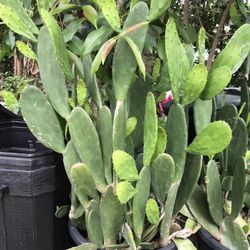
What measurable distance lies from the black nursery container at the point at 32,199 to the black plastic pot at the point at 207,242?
417 mm

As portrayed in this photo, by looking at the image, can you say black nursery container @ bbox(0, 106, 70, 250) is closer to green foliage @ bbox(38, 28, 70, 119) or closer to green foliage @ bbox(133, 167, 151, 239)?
green foliage @ bbox(38, 28, 70, 119)

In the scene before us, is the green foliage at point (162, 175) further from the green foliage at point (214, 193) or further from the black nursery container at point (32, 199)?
the black nursery container at point (32, 199)

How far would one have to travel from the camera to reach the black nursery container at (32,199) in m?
0.99

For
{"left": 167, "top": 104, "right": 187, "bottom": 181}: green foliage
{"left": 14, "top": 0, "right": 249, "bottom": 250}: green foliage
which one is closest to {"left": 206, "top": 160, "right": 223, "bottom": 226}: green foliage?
{"left": 14, "top": 0, "right": 249, "bottom": 250}: green foliage

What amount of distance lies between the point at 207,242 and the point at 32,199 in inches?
18.8

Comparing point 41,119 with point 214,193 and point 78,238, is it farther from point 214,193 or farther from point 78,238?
point 214,193

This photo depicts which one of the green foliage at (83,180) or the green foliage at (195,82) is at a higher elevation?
the green foliage at (195,82)

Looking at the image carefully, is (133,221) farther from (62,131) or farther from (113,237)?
(62,131)

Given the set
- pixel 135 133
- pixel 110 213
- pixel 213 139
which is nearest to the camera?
pixel 213 139

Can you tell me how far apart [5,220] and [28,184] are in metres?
0.15

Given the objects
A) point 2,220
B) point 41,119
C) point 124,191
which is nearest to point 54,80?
point 41,119

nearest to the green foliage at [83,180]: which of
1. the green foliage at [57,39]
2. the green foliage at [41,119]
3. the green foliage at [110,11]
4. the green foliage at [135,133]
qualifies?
the green foliage at [135,133]

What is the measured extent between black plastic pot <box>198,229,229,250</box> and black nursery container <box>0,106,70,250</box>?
16.4 inches

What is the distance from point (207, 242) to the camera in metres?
0.93
